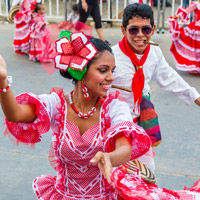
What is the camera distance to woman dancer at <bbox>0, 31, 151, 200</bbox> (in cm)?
218

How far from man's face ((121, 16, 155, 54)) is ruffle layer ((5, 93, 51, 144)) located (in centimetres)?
127

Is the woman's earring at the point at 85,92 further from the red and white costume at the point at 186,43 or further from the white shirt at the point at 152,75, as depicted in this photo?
the red and white costume at the point at 186,43

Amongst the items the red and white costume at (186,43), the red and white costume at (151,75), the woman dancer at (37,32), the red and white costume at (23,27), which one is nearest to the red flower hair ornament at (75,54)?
the red and white costume at (151,75)

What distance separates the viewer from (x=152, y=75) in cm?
345

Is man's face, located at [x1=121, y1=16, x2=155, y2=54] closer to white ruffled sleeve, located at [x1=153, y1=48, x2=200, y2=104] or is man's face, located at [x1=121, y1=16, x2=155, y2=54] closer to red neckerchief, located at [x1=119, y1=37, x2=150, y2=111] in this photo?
red neckerchief, located at [x1=119, y1=37, x2=150, y2=111]

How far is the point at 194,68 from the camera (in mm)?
7285

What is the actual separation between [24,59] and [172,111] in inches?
145

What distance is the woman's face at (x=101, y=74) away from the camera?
2.29 metres

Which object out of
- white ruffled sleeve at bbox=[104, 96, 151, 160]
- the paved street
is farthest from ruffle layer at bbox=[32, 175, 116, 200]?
the paved street

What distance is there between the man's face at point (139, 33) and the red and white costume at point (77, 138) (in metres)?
0.96

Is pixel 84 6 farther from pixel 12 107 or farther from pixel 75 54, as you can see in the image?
pixel 12 107

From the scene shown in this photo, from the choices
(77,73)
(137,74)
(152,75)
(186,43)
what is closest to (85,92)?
(77,73)

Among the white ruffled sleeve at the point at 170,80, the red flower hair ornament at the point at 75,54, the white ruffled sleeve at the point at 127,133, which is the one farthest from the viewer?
the white ruffled sleeve at the point at 170,80

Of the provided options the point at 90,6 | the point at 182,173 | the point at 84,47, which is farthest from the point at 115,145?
the point at 90,6
